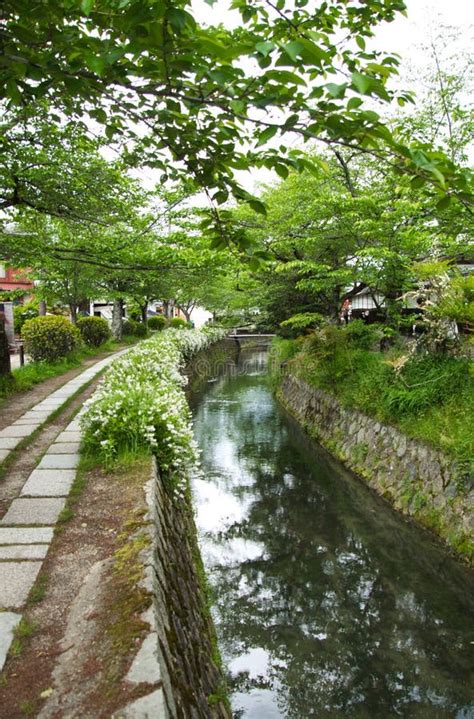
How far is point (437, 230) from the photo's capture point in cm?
912

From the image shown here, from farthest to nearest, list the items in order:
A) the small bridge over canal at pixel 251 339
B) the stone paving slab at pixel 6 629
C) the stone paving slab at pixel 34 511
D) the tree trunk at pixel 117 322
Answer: the small bridge over canal at pixel 251 339
the tree trunk at pixel 117 322
the stone paving slab at pixel 34 511
the stone paving slab at pixel 6 629

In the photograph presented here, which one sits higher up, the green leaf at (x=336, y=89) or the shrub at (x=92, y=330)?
the green leaf at (x=336, y=89)

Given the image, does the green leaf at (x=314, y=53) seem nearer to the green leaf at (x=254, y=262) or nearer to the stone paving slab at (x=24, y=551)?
the green leaf at (x=254, y=262)

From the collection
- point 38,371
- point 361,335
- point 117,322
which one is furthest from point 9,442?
point 117,322

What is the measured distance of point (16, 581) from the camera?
→ 3.06 m

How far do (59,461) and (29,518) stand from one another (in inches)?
58.3

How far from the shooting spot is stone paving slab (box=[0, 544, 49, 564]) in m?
3.37

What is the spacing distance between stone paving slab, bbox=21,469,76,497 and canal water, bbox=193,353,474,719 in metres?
2.17

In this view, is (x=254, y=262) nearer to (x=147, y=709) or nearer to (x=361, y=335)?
(x=147, y=709)

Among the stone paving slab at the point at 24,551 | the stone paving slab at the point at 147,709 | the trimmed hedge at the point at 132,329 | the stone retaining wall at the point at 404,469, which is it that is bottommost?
the stone retaining wall at the point at 404,469

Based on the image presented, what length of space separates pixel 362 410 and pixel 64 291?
13699mm

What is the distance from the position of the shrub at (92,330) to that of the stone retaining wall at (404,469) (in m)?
10.8

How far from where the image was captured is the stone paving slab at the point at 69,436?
6.29m

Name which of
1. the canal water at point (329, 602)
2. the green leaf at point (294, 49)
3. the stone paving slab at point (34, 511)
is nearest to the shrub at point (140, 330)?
the canal water at point (329, 602)
